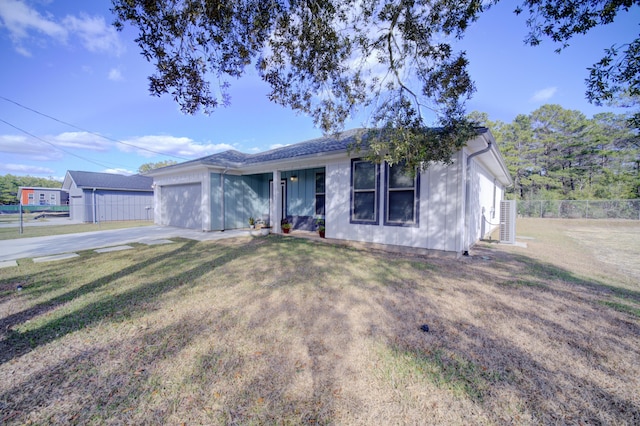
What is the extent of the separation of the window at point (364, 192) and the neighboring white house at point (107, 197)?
1761 cm

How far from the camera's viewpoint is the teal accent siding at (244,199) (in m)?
11.1

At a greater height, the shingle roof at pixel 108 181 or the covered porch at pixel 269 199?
the shingle roof at pixel 108 181

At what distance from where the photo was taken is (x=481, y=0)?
3738mm

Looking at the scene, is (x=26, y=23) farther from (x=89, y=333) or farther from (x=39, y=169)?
(x=39, y=169)

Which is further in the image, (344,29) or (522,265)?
(522,265)

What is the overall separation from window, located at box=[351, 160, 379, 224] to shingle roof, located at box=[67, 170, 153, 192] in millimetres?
19233

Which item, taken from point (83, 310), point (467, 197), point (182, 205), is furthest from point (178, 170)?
point (467, 197)

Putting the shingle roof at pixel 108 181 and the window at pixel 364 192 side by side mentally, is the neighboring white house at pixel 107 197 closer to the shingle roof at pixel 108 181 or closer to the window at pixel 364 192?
the shingle roof at pixel 108 181

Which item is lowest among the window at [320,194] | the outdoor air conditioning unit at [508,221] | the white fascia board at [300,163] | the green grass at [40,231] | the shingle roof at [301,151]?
the green grass at [40,231]

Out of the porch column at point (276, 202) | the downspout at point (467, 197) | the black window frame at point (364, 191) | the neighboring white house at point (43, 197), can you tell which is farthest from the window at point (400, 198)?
the neighboring white house at point (43, 197)

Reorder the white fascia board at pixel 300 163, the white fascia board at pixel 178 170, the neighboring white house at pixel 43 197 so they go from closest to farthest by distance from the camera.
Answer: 1. the white fascia board at pixel 300 163
2. the white fascia board at pixel 178 170
3. the neighboring white house at pixel 43 197

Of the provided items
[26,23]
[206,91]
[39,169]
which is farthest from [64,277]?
[39,169]

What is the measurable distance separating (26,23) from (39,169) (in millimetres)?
70565

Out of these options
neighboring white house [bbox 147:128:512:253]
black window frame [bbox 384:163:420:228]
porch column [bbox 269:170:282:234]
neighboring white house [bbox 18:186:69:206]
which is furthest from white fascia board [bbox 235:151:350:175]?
neighboring white house [bbox 18:186:69:206]
